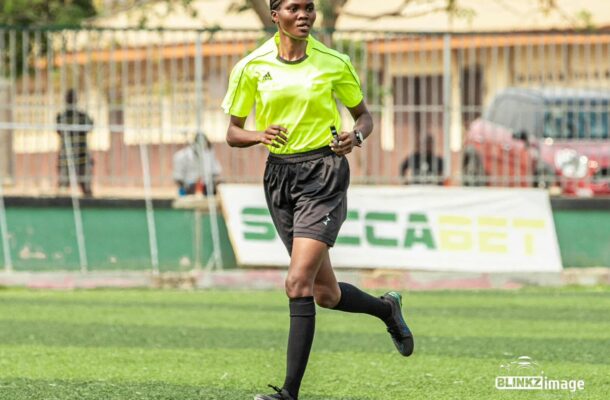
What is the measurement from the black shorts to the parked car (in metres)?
11.3

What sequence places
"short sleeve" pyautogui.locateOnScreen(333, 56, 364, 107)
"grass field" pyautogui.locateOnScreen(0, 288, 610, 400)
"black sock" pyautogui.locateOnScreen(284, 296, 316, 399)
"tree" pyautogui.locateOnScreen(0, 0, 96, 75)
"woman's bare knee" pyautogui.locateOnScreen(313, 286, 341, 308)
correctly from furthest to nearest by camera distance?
1. "tree" pyautogui.locateOnScreen(0, 0, 96, 75)
2. "grass field" pyautogui.locateOnScreen(0, 288, 610, 400)
3. "woman's bare knee" pyautogui.locateOnScreen(313, 286, 341, 308)
4. "short sleeve" pyautogui.locateOnScreen(333, 56, 364, 107)
5. "black sock" pyautogui.locateOnScreen(284, 296, 316, 399)

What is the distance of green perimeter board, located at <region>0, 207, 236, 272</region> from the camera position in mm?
18953

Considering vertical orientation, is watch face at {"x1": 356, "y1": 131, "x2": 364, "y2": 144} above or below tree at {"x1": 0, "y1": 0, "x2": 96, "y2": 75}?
below

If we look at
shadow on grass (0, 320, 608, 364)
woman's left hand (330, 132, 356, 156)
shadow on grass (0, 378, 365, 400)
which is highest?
woman's left hand (330, 132, 356, 156)

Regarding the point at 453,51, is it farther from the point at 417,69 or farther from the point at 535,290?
the point at 535,290

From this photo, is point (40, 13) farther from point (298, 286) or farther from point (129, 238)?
point (298, 286)

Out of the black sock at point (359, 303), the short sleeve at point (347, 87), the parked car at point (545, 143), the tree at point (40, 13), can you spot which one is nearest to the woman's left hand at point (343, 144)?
the short sleeve at point (347, 87)

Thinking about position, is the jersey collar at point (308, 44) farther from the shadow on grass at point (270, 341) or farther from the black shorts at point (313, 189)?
Answer: the shadow on grass at point (270, 341)

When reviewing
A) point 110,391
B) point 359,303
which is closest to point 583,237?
point 359,303

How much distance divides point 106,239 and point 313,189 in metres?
11.5

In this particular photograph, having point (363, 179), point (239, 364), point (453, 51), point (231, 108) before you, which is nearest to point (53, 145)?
point (363, 179)

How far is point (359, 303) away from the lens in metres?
8.45

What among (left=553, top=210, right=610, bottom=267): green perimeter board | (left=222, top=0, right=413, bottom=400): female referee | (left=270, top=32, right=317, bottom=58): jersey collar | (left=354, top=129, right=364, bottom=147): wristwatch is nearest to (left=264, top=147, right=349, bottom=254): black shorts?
(left=222, top=0, right=413, bottom=400): female referee

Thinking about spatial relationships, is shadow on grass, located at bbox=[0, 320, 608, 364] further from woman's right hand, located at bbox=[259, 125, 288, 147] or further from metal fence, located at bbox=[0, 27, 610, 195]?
metal fence, located at bbox=[0, 27, 610, 195]
